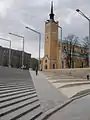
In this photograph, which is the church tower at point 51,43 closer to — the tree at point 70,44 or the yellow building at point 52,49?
the yellow building at point 52,49

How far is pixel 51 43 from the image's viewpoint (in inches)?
3883

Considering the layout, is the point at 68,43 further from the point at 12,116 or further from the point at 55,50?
the point at 12,116

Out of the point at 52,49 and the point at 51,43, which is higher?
the point at 51,43

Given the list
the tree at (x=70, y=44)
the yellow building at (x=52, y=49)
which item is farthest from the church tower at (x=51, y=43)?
the tree at (x=70, y=44)

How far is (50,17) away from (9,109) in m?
91.0

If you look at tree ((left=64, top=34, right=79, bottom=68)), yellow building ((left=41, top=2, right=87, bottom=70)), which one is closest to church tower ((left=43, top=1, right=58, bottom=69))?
yellow building ((left=41, top=2, right=87, bottom=70))

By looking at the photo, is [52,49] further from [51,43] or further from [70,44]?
[70,44]

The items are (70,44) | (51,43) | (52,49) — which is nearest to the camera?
(70,44)

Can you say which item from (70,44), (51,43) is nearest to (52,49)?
(51,43)

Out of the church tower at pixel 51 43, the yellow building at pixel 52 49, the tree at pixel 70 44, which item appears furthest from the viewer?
the church tower at pixel 51 43

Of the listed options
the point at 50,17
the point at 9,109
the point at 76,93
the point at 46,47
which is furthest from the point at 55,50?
the point at 9,109

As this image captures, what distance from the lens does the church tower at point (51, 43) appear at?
98.3 meters

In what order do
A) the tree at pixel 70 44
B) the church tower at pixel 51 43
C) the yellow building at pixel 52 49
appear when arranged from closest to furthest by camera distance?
the tree at pixel 70 44, the yellow building at pixel 52 49, the church tower at pixel 51 43

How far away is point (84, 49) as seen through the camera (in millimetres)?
78938
